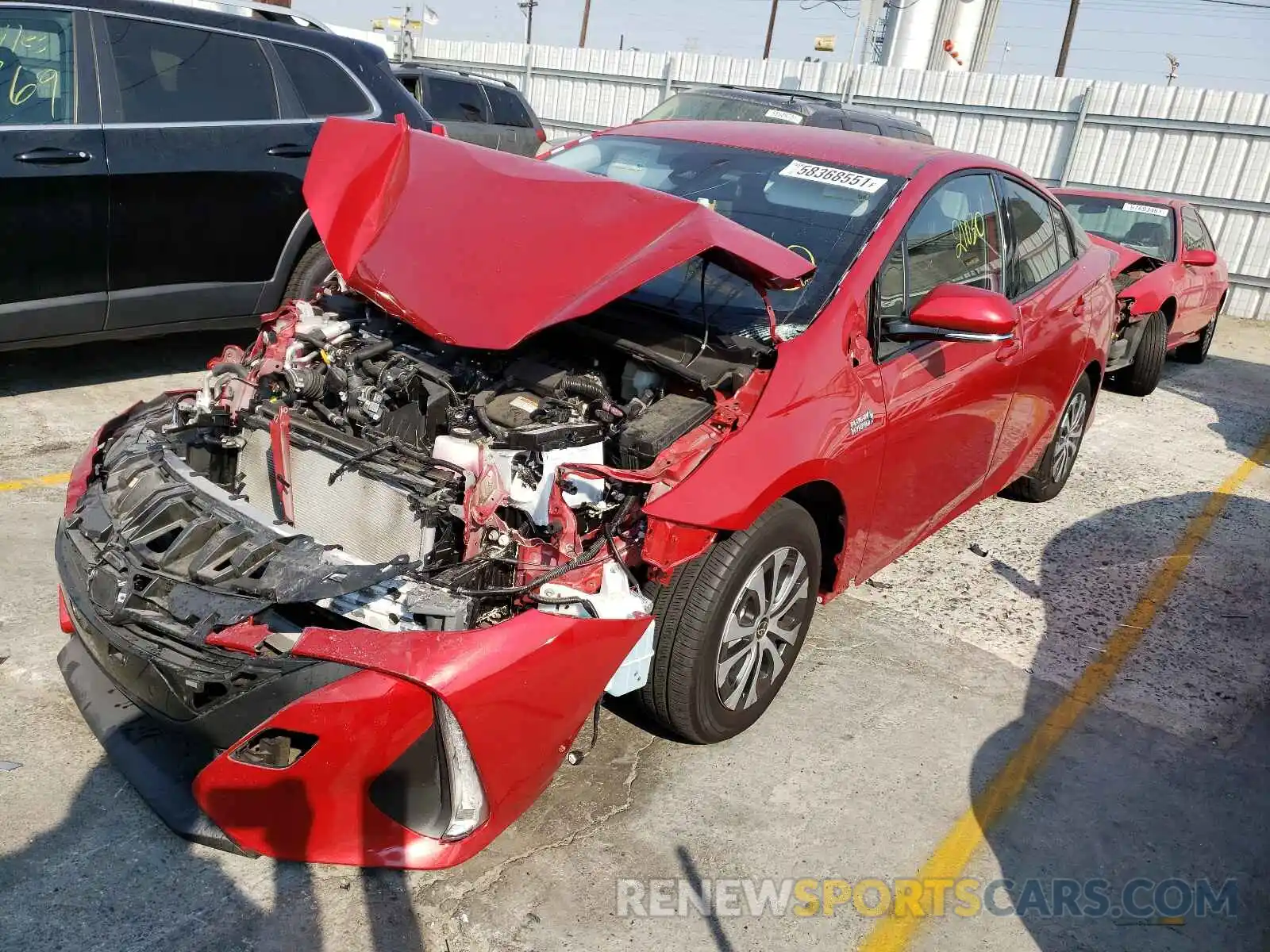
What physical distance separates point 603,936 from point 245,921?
0.83 meters

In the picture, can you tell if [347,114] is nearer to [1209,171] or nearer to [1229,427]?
[1229,427]

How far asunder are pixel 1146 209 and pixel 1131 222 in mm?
207

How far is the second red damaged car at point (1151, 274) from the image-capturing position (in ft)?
25.9

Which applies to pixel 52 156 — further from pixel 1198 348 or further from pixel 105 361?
pixel 1198 348

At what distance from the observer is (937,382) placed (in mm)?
3527

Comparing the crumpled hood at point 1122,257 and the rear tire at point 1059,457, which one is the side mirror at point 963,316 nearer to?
the rear tire at point 1059,457

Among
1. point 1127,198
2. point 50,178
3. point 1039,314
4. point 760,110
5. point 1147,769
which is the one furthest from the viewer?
point 760,110

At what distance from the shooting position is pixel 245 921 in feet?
7.48

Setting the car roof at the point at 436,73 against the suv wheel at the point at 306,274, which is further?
the car roof at the point at 436,73

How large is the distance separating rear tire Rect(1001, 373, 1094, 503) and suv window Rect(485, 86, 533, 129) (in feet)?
28.3

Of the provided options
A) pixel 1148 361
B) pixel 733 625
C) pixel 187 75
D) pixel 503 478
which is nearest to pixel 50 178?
pixel 187 75

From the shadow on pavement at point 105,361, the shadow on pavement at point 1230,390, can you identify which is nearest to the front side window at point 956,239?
the shadow on pavement at point 105,361

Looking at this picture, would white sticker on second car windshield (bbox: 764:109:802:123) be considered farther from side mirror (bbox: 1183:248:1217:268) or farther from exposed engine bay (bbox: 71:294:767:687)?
exposed engine bay (bbox: 71:294:767:687)

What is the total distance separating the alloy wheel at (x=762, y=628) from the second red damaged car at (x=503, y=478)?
0.05 feet
